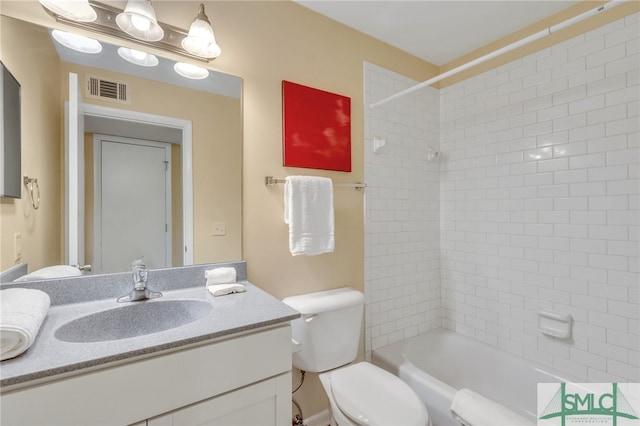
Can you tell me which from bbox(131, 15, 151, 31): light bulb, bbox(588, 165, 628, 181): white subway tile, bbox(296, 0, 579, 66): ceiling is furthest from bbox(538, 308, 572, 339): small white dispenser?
bbox(131, 15, 151, 31): light bulb

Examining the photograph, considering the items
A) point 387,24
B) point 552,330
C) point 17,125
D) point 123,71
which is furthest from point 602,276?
point 17,125

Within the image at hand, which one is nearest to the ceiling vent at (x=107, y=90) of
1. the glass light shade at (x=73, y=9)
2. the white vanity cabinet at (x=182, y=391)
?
the glass light shade at (x=73, y=9)

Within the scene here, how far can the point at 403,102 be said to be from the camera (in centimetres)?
221

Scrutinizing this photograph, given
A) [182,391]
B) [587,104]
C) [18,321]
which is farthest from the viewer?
[587,104]

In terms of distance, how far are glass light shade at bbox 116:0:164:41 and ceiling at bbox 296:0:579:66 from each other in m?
0.85

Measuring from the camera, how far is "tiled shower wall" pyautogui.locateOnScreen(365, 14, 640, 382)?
1.59 m

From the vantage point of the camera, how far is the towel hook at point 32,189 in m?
1.11

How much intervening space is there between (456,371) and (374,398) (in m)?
1.06

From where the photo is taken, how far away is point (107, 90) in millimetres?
1254

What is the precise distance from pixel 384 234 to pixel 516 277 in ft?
3.00

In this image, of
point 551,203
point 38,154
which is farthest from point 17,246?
point 551,203

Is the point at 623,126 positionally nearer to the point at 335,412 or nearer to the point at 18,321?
the point at 335,412

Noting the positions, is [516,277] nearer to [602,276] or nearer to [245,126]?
[602,276]

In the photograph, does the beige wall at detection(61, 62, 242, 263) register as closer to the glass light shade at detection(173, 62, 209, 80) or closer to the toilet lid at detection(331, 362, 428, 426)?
the glass light shade at detection(173, 62, 209, 80)
